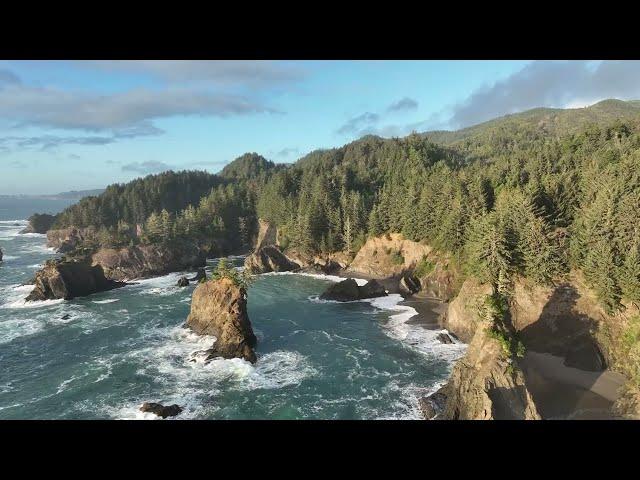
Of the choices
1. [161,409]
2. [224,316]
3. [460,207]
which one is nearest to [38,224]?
[224,316]

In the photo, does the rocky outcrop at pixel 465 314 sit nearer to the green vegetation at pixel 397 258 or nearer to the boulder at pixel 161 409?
the green vegetation at pixel 397 258

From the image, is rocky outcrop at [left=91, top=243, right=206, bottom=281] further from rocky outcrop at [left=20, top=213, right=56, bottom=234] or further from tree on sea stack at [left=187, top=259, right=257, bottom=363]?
rocky outcrop at [left=20, top=213, right=56, bottom=234]

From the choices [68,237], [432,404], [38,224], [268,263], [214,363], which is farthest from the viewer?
[38,224]

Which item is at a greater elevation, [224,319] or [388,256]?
[388,256]

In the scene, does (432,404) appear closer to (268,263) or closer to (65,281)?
(268,263)

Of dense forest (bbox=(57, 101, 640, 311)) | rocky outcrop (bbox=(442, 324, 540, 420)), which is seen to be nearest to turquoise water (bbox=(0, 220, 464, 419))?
rocky outcrop (bbox=(442, 324, 540, 420))

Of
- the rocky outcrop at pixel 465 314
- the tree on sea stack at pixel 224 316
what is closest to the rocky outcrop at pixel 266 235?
the tree on sea stack at pixel 224 316
